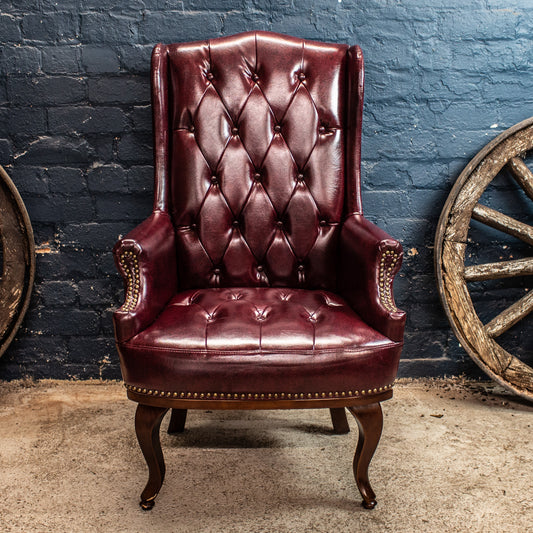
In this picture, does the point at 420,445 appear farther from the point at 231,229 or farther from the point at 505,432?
the point at 231,229

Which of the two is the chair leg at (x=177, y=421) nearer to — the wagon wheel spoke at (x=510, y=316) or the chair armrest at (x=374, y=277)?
the chair armrest at (x=374, y=277)

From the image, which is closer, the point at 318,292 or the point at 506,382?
the point at 318,292

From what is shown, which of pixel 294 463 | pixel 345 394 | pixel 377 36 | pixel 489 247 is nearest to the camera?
pixel 345 394

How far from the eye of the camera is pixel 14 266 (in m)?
1.89

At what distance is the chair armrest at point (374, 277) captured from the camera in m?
1.25

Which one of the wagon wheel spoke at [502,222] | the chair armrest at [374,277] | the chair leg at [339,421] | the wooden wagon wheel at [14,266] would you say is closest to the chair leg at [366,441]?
the chair armrest at [374,277]

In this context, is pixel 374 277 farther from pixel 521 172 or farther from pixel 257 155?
pixel 521 172

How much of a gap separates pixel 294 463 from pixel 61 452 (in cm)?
72

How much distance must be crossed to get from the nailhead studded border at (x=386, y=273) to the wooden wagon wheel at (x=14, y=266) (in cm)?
128

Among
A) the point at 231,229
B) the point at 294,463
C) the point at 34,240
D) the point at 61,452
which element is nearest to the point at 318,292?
the point at 231,229

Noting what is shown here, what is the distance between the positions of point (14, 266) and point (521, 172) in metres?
1.91

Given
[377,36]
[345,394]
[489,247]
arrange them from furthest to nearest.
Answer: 1. [489,247]
2. [377,36]
3. [345,394]

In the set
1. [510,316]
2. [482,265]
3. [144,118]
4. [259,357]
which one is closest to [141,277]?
[259,357]

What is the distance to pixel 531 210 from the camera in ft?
6.50
